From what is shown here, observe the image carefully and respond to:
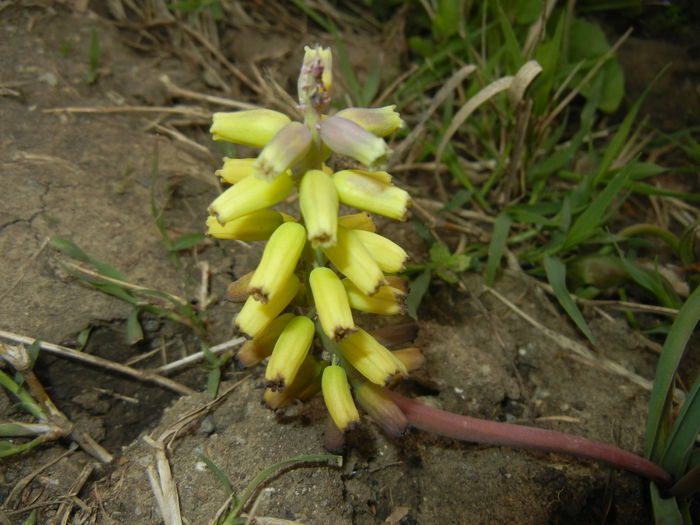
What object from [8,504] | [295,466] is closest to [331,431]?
[295,466]

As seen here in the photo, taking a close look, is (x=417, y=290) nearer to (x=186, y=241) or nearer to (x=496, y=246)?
(x=496, y=246)

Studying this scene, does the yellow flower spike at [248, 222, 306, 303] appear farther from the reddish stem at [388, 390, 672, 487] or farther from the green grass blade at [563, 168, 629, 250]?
the green grass blade at [563, 168, 629, 250]

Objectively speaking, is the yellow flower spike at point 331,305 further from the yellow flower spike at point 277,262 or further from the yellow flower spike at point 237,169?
the yellow flower spike at point 237,169

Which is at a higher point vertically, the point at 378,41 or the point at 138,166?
the point at 378,41

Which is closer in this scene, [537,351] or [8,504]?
[8,504]

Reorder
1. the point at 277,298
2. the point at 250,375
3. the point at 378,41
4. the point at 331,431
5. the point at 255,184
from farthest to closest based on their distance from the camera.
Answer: the point at 378,41, the point at 250,375, the point at 331,431, the point at 277,298, the point at 255,184

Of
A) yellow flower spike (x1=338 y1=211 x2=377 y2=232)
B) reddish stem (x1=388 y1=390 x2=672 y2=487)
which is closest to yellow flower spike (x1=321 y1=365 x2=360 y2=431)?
reddish stem (x1=388 y1=390 x2=672 y2=487)

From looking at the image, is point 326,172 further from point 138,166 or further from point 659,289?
point 659,289

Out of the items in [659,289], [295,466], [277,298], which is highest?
[277,298]
